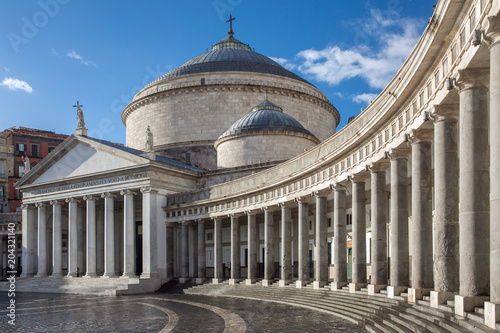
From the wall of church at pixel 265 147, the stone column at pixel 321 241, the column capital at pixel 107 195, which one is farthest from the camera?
the wall of church at pixel 265 147

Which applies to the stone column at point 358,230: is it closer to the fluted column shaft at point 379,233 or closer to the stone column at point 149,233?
the fluted column shaft at point 379,233

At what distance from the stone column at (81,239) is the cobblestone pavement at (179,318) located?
20005 millimetres

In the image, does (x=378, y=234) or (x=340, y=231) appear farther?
(x=340, y=231)

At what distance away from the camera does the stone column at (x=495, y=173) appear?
11344 mm

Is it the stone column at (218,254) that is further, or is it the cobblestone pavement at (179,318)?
the stone column at (218,254)

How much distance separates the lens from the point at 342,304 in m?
23.0

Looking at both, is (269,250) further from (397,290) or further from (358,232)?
(397,290)

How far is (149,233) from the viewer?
147 feet

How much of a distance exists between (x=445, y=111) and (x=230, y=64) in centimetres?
4580

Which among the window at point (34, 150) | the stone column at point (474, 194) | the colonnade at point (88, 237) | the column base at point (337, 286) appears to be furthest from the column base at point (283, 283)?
the window at point (34, 150)

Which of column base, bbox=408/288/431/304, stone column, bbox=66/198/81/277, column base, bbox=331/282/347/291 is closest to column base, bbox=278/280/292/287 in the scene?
column base, bbox=331/282/347/291

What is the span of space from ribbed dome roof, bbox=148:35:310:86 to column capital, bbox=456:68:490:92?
46662mm

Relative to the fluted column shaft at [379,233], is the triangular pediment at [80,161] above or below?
above

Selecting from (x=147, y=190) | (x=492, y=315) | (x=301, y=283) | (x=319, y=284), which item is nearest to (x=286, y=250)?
(x=301, y=283)
